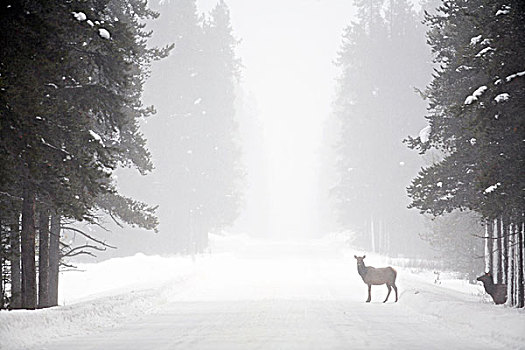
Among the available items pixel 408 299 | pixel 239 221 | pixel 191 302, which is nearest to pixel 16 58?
pixel 191 302

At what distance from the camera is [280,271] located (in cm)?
3528

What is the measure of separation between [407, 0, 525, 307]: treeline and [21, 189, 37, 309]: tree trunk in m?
9.39

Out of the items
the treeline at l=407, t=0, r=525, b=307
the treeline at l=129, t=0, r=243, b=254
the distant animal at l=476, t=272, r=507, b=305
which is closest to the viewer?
the treeline at l=407, t=0, r=525, b=307

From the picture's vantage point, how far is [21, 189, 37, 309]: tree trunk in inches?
590

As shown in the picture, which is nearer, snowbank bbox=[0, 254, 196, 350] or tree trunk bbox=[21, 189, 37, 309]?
snowbank bbox=[0, 254, 196, 350]

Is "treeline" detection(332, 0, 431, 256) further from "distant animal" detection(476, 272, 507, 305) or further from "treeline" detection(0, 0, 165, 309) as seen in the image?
"treeline" detection(0, 0, 165, 309)

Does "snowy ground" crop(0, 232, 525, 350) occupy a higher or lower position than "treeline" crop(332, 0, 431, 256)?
lower

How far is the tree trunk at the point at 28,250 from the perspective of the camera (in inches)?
590

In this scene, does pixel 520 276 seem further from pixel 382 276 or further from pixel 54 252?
pixel 54 252

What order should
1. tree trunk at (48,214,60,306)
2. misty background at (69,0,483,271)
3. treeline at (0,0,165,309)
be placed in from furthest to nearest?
misty background at (69,0,483,271) < tree trunk at (48,214,60,306) < treeline at (0,0,165,309)

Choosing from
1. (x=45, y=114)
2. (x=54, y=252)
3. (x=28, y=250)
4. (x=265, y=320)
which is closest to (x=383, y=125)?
(x=54, y=252)

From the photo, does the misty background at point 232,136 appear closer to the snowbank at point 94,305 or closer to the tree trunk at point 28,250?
the snowbank at point 94,305

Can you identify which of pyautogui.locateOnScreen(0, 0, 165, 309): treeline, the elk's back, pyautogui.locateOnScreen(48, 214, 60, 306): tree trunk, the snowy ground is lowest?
the snowy ground

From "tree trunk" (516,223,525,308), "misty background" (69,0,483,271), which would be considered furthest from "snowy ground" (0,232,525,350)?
"misty background" (69,0,483,271)
